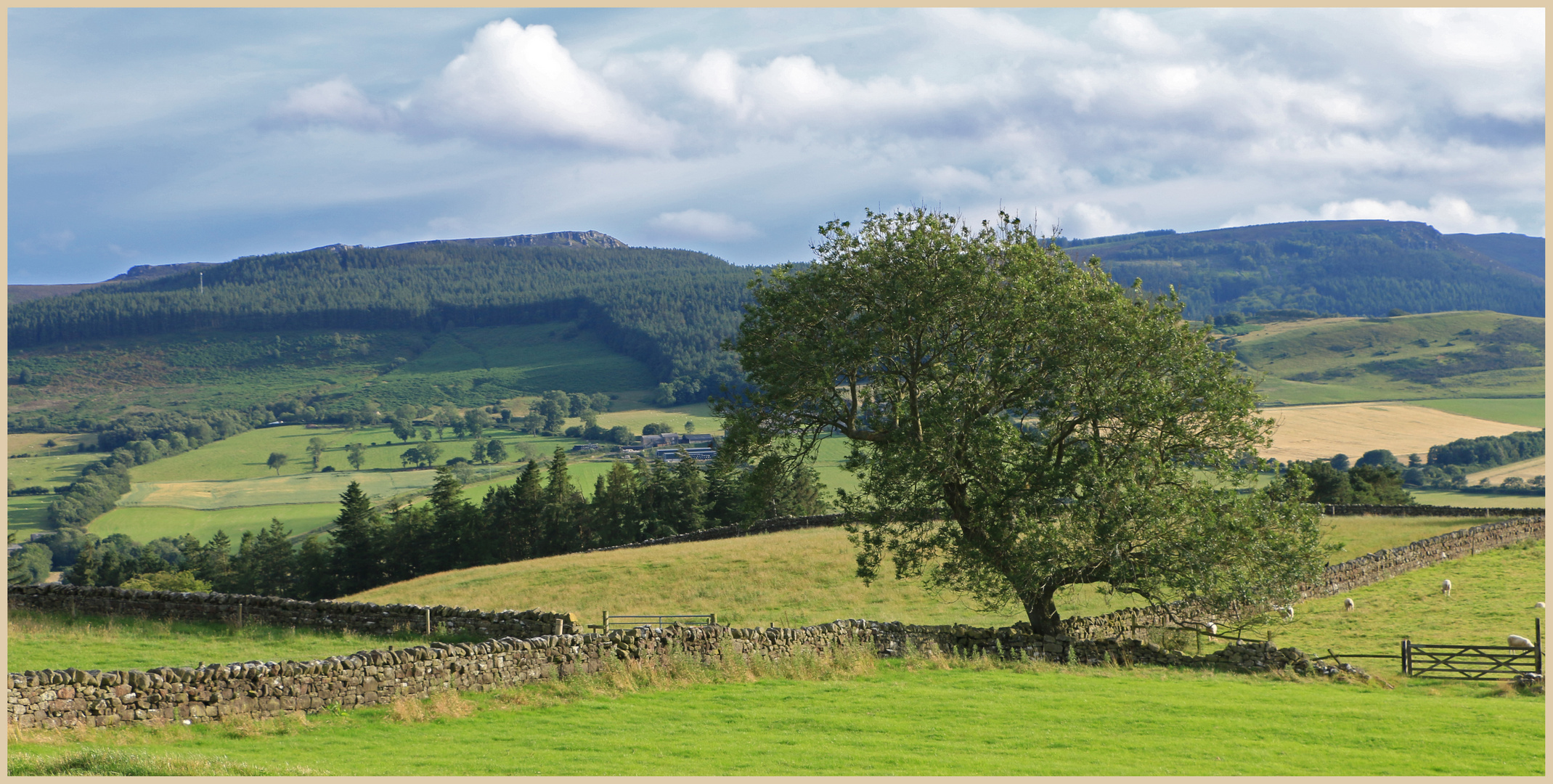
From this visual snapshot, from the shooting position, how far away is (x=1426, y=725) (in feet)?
59.3

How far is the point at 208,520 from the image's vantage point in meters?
177

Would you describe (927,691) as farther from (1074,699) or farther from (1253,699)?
(1253,699)

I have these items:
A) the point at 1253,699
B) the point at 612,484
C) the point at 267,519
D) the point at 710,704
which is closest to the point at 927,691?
the point at 710,704

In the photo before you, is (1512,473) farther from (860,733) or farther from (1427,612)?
(860,733)

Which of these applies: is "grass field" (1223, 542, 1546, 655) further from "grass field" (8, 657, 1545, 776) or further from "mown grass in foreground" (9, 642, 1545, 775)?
"grass field" (8, 657, 1545, 776)

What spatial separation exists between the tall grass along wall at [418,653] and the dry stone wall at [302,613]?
0.04 m

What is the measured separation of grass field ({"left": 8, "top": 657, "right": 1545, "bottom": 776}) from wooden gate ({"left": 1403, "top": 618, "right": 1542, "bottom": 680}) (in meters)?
3.26

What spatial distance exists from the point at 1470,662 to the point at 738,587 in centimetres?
2561

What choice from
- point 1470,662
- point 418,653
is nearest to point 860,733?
point 418,653

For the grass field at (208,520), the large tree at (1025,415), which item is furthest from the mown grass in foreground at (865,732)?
the grass field at (208,520)

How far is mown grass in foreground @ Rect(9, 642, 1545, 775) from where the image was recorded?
15.0m

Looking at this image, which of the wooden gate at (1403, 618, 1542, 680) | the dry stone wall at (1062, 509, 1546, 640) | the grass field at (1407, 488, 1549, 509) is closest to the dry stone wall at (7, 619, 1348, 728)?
the wooden gate at (1403, 618, 1542, 680)

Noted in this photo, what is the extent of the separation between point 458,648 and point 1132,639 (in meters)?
16.9

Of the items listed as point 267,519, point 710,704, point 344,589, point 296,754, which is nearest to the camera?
point 296,754
